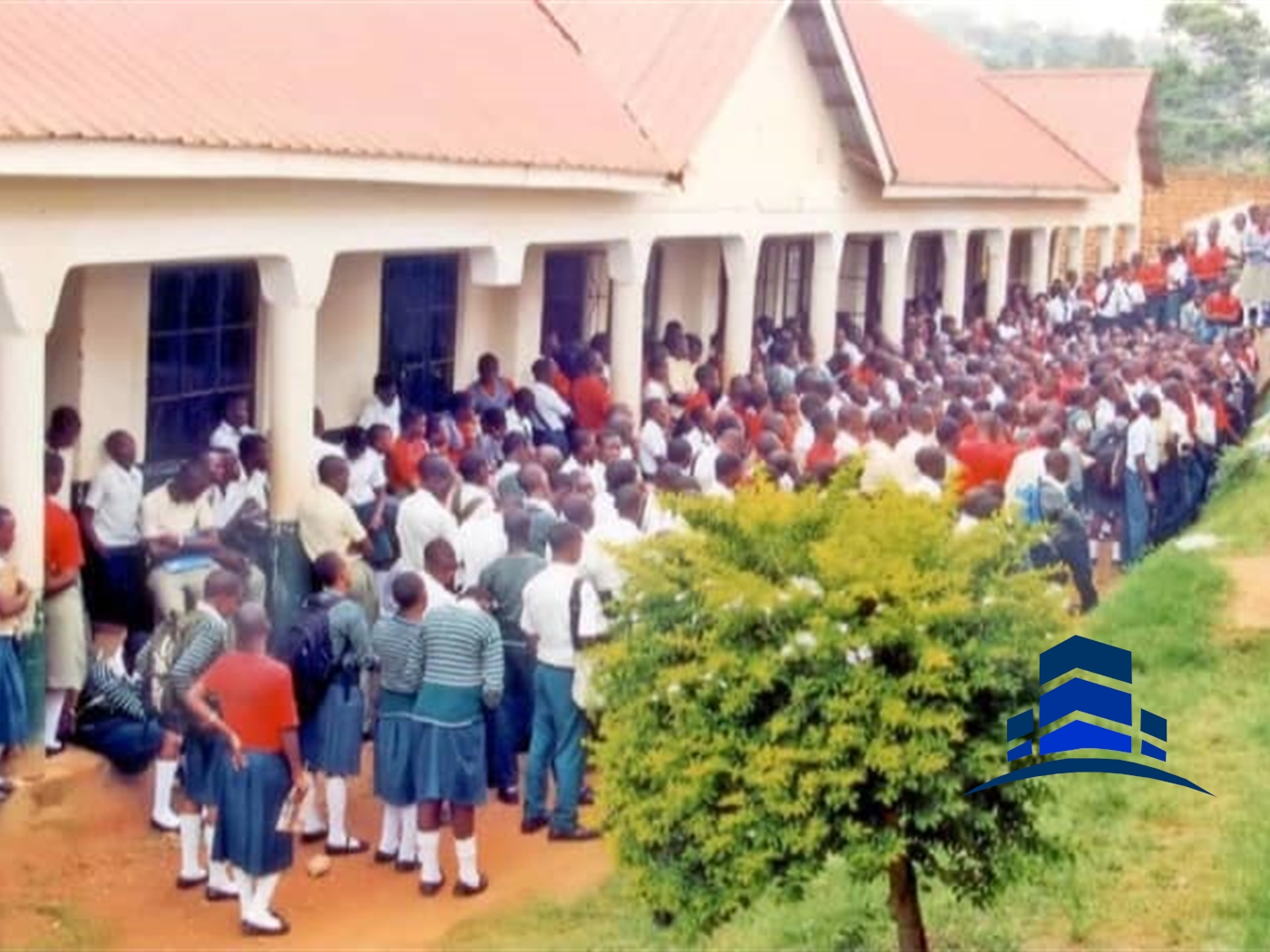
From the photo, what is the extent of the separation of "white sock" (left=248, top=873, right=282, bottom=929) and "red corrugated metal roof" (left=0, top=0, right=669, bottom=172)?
10.4ft

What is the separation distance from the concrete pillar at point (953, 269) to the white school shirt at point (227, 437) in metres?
11.8

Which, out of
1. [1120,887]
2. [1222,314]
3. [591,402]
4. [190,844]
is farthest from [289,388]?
[1222,314]

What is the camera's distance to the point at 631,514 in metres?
10.1

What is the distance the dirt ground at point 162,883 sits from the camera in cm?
842

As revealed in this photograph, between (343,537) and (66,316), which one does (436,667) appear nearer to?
(343,537)

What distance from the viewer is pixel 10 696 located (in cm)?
903

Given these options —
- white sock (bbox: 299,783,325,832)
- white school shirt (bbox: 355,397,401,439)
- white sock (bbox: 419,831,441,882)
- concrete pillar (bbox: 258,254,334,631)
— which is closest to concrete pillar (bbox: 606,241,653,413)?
white school shirt (bbox: 355,397,401,439)

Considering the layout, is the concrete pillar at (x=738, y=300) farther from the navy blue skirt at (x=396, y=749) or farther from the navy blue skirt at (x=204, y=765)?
the navy blue skirt at (x=204, y=765)

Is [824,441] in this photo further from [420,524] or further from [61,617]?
[61,617]

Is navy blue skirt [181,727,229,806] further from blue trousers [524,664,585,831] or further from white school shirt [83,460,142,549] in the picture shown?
white school shirt [83,460,142,549]

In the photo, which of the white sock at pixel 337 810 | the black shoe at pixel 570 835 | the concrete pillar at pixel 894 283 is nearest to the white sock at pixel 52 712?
the white sock at pixel 337 810

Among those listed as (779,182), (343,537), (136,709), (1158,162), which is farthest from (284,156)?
(1158,162)

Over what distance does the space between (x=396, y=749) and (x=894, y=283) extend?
12.5 metres

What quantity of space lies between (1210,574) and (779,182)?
679cm
